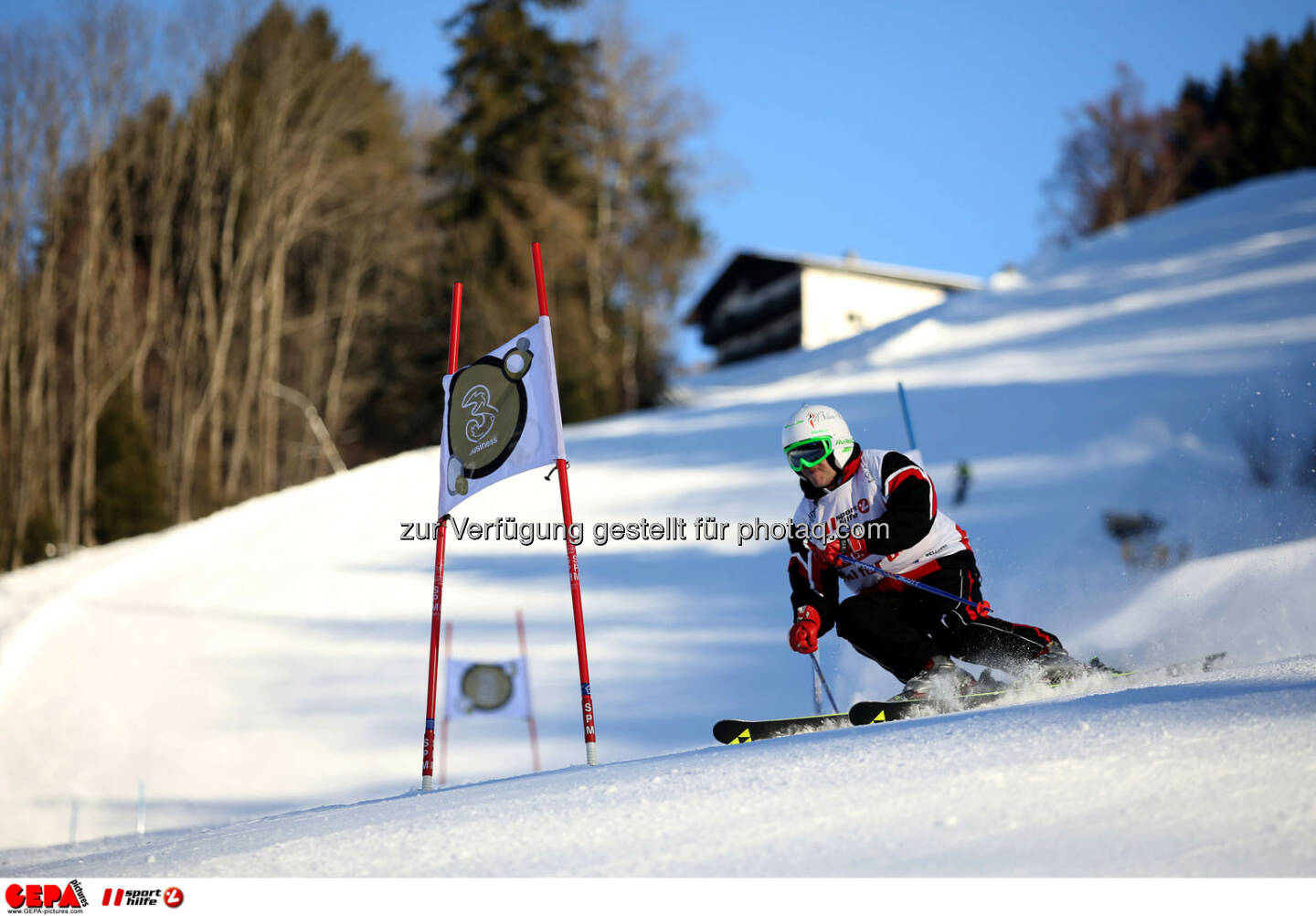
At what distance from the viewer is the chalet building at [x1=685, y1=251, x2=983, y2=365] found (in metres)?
36.1

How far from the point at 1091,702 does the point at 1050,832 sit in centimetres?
127

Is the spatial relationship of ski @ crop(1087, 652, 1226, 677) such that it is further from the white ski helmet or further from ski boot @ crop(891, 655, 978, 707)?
the white ski helmet

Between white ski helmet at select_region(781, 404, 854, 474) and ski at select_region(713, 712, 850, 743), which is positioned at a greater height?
white ski helmet at select_region(781, 404, 854, 474)

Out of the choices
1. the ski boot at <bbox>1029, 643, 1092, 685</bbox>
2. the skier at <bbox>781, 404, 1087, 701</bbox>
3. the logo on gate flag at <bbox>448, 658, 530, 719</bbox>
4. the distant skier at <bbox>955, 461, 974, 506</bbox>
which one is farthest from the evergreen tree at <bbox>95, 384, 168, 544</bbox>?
the ski boot at <bbox>1029, 643, 1092, 685</bbox>

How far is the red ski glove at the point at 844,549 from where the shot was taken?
5223 millimetres

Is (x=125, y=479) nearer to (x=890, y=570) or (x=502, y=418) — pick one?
(x=502, y=418)

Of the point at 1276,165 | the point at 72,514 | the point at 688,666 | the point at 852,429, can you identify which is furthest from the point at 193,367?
the point at 1276,165

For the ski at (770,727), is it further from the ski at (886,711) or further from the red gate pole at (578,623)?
the red gate pole at (578,623)

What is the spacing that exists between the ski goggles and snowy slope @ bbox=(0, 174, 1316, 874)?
1.46 meters

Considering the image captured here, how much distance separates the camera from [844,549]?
17.4 feet

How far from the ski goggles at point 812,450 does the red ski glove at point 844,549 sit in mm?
402

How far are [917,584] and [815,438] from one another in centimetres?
84
